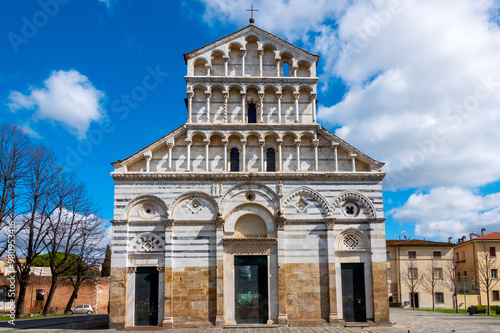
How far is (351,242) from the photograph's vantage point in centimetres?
2353

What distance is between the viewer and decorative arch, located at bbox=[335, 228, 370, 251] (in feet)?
76.7

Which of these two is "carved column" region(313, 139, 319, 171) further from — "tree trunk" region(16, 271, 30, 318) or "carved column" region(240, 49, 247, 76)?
"tree trunk" region(16, 271, 30, 318)

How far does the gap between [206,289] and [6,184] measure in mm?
16335

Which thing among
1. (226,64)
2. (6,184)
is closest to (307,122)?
(226,64)

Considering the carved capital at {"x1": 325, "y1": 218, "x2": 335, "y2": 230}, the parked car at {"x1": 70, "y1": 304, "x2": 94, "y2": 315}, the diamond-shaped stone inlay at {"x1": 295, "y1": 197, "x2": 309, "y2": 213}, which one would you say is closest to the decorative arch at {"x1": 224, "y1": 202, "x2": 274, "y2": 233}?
the diamond-shaped stone inlay at {"x1": 295, "y1": 197, "x2": 309, "y2": 213}

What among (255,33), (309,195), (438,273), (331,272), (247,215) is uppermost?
(255,33)

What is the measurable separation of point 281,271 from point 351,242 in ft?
13.4

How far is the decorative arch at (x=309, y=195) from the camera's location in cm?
2366

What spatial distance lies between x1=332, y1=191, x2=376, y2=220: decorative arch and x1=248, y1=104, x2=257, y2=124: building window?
638 centimetres

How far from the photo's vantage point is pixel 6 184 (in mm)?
29422

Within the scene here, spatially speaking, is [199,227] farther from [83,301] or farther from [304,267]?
[83,301]

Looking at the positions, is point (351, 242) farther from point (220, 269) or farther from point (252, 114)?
point (252, 114)

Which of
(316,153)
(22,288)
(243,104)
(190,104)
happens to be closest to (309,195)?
(316,153)

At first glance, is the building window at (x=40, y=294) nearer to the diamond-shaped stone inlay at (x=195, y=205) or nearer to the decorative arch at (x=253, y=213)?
the diamond-shaped stone inlay at (x=195, y=205)
